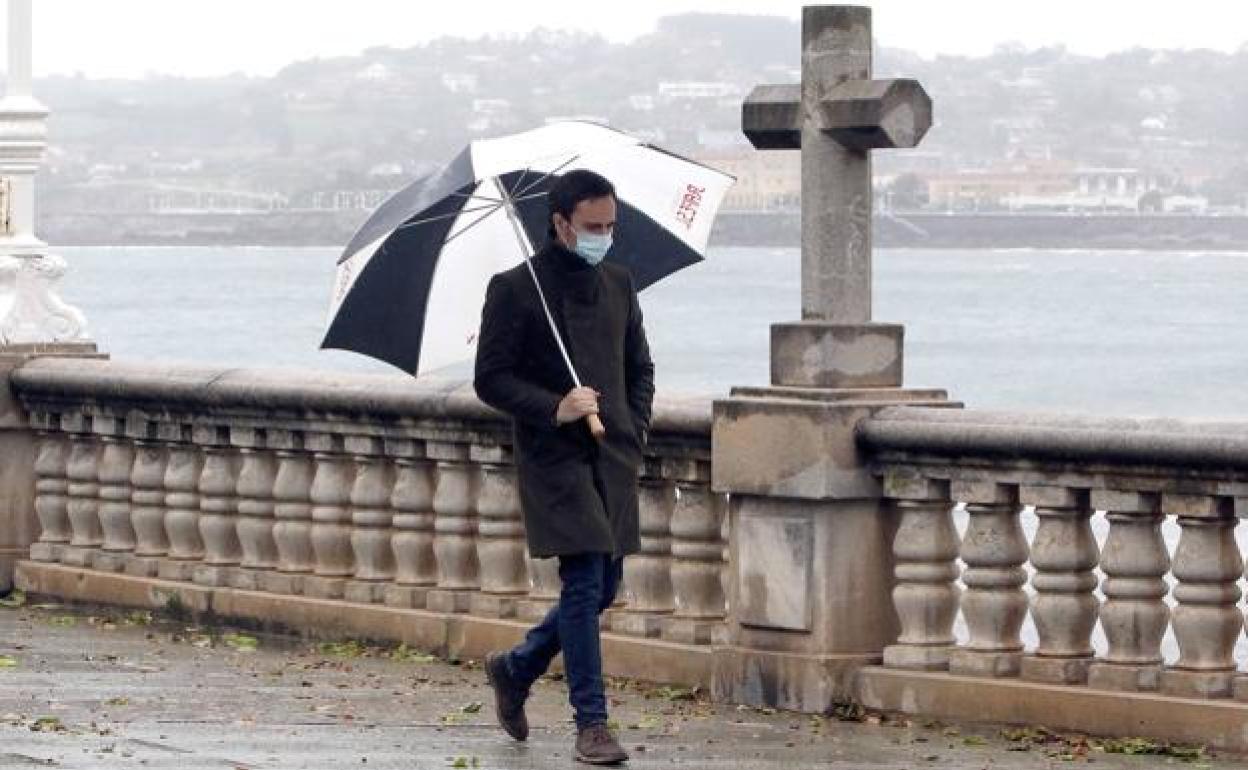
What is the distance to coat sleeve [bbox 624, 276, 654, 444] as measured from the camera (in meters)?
10.3

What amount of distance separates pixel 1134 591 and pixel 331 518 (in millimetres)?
3858

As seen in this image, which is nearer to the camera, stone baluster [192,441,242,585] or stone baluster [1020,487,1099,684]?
stone baluster [1020,487,1099,684]

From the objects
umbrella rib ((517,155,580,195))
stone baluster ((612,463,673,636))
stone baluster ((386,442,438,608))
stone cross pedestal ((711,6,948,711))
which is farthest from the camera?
stone baluster ((386,442,438,608))

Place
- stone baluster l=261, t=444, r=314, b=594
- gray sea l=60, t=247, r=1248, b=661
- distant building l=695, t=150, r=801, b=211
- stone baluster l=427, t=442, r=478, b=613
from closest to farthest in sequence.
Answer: stone baluster l=427, t=442, r=478, b=613 < stone baluster l=261, t=444, r=314, b=594 < gray sea l=60, t=247, r=1248, b=661 < distant building l=695, t=150, r=801, b=211

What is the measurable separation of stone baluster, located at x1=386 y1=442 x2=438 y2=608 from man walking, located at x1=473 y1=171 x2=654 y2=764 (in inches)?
107

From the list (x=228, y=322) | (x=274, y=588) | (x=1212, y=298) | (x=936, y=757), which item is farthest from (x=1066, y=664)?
(x=1212, y=298)

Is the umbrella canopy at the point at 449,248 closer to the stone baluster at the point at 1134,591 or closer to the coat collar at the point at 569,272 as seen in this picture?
the coat collar at the point at 569,272

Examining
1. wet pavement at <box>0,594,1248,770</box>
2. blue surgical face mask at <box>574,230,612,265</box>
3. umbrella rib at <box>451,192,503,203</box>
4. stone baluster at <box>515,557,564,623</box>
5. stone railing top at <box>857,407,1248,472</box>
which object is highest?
umbrella rib at <box>451,192,503,203</box>

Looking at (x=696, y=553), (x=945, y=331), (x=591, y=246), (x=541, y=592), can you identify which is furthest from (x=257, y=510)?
(x=945, y=331)

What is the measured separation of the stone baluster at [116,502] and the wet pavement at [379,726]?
1567 millimetres

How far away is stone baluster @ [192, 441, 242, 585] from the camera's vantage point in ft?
45.9

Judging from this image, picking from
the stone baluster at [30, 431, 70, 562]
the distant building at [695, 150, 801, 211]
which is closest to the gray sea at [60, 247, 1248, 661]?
the distant building at [695, 150, 801, 211]

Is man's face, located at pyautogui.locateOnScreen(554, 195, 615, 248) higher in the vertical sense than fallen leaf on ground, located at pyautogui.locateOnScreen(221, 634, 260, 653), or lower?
higher

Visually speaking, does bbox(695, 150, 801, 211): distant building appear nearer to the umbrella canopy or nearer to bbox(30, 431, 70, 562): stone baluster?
bbox(30, 431, 70, 562): stone baluster
